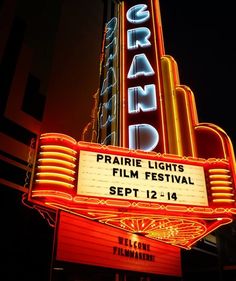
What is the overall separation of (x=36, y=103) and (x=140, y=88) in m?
3.22

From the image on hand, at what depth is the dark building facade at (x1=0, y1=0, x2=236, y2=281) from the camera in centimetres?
681

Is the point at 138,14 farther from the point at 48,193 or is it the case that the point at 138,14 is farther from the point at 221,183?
the point at 48,193

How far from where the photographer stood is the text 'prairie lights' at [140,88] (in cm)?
919

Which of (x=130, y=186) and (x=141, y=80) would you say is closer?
(x=130, y=186)

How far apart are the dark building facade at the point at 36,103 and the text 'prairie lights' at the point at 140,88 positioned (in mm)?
1109

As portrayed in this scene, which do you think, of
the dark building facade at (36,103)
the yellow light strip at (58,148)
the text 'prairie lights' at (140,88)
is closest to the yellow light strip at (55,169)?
the yellow light strip at (58,148)

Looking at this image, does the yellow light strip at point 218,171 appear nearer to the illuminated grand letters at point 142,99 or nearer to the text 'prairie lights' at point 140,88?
the text 'prairie lights' at point 140,88

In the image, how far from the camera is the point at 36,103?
8.34 metres

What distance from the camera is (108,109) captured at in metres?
10.2

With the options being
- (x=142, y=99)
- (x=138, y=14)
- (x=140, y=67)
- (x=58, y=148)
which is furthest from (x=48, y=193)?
(x=138, y=14)

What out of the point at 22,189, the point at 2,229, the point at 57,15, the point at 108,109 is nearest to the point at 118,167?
the point at 22,189

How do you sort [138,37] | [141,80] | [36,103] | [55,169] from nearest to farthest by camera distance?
[55,169] → [36,103] → [141,80] → [138,37]

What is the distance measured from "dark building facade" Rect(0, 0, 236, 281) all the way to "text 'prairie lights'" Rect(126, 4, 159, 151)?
1.11 m

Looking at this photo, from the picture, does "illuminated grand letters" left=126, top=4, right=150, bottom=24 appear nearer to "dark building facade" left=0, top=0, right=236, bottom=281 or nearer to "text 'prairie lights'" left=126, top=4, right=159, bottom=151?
"text 'prairie lights'" left=126, top=4, right=159, bottom=151
